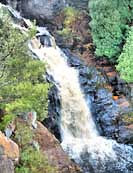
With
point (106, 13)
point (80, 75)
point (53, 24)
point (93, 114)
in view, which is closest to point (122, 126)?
point (93, 114)

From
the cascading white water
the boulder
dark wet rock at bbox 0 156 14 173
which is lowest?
dark wet rock at bbox 0 156 14 173

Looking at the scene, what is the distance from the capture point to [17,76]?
1691 centimetres

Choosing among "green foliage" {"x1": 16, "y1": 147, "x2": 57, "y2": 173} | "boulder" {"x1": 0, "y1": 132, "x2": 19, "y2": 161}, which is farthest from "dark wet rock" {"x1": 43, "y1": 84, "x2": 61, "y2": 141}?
"boulder" {"x1": 0, "y1": 132, "x2": 19, "y2": 161}

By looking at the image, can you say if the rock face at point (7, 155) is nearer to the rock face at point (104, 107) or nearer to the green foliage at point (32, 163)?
the green foliage at point (32, 163)

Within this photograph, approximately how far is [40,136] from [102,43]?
502 inches

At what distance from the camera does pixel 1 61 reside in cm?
1642

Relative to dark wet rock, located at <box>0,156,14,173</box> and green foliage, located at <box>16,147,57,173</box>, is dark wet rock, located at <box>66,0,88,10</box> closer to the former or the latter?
green foliage, located at <box>16,147,57,173</box>

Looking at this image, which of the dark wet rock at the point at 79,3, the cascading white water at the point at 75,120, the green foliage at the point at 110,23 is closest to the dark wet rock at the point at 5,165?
the cascading white water at the point at 75,120

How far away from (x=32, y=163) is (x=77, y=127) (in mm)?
9071

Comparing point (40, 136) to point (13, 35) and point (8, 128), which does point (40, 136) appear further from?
point (13, 35)

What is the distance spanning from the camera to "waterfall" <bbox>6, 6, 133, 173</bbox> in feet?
72.1

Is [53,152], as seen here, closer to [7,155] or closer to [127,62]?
[7,155]

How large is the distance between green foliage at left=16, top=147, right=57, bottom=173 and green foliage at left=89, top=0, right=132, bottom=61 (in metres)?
15.3

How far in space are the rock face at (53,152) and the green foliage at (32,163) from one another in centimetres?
163
